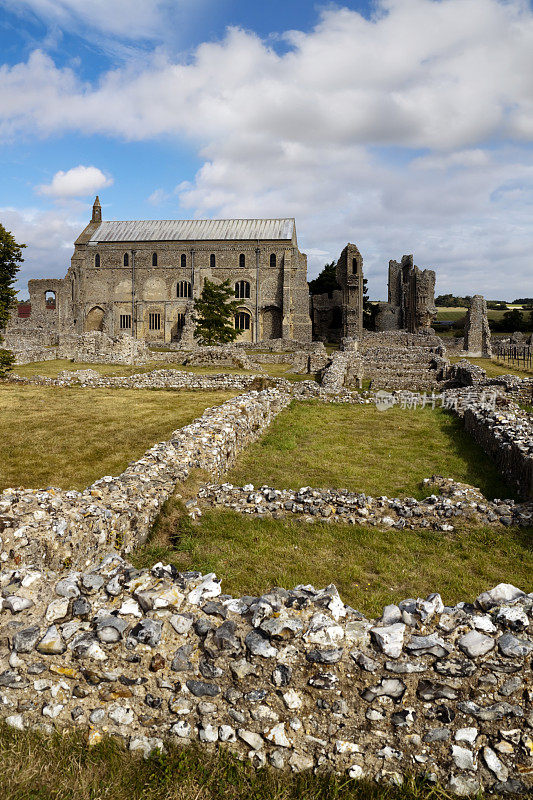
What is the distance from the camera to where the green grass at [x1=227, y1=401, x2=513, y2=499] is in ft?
30.1

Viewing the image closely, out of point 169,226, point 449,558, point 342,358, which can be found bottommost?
point 449,558

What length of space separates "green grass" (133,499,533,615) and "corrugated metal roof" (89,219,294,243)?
57498mm

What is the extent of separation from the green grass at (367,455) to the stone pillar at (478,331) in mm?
29730

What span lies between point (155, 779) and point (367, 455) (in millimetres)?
8886

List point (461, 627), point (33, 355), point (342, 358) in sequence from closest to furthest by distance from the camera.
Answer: point (461, 627) → point (342, 358) → point (33, 355)

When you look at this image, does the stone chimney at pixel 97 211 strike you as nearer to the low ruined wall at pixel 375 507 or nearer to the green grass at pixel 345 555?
the low ruined wall at pixel 375 507

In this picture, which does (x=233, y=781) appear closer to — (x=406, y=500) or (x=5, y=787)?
(x=5, y=787)

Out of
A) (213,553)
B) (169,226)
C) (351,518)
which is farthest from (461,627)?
(169,226)

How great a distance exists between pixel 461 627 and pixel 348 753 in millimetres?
1087

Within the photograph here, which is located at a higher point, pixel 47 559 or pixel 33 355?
pixel 33 355

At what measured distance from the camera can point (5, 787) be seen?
266cm

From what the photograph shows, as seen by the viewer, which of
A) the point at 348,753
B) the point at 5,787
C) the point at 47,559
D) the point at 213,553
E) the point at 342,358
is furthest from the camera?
the point at 342,358

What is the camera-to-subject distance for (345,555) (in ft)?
20.2

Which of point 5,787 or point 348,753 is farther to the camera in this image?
point 348,753
